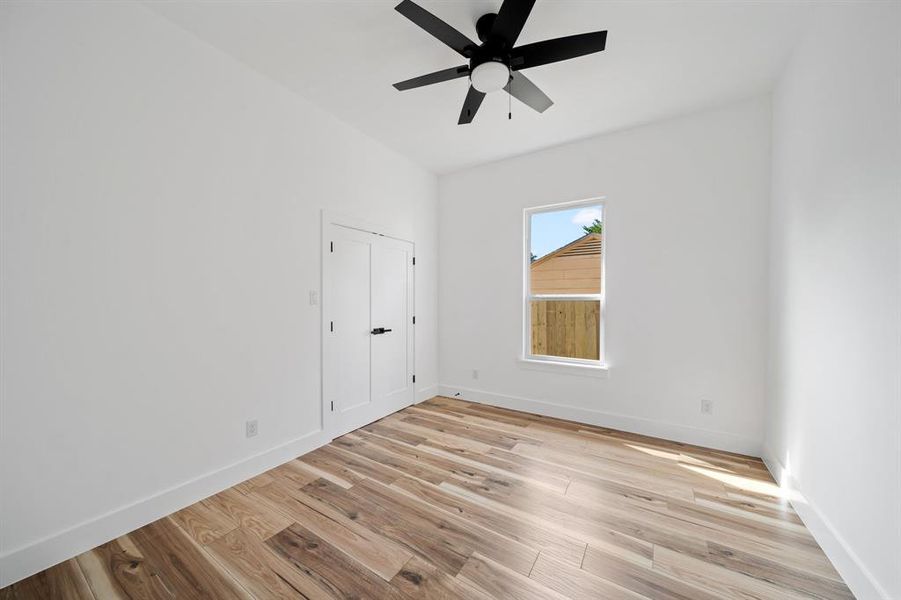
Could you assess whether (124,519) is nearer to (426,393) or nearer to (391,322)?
(391,322)

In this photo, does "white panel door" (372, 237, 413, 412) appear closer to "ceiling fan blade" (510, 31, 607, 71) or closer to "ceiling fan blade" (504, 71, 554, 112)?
"ceiling fan blade" (504, 71, 554, 112)

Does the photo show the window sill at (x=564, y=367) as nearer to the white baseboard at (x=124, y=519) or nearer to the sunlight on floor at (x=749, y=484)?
the sunlight on floor at (x=749, y=484)

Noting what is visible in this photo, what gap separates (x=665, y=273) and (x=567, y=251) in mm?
981

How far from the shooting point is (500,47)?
1.92m

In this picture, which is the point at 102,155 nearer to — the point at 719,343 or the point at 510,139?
the point at 510,139

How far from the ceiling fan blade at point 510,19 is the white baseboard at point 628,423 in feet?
10.6

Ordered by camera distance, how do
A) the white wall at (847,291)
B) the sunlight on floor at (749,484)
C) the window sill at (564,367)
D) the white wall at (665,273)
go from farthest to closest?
1. the window sill at (564,367)
2. the white wall at (665,273)
3. the sunlight on floor at (749,484)
4. the white wall at (847,291)

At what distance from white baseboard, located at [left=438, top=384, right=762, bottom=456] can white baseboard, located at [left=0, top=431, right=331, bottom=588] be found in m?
2.28

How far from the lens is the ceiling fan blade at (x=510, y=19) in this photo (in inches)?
63.1

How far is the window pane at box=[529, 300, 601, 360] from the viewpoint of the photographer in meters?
3.67

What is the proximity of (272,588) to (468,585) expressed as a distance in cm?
87

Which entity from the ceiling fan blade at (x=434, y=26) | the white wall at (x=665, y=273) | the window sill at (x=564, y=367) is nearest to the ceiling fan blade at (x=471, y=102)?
the ceiling fan blade at (x=434, y=26)

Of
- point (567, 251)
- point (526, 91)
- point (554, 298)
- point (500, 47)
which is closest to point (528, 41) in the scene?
point (526, 91)

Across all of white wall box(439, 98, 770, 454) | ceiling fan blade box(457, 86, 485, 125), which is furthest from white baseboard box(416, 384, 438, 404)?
ceiling fan blade box(457, 86, 485, 125)
